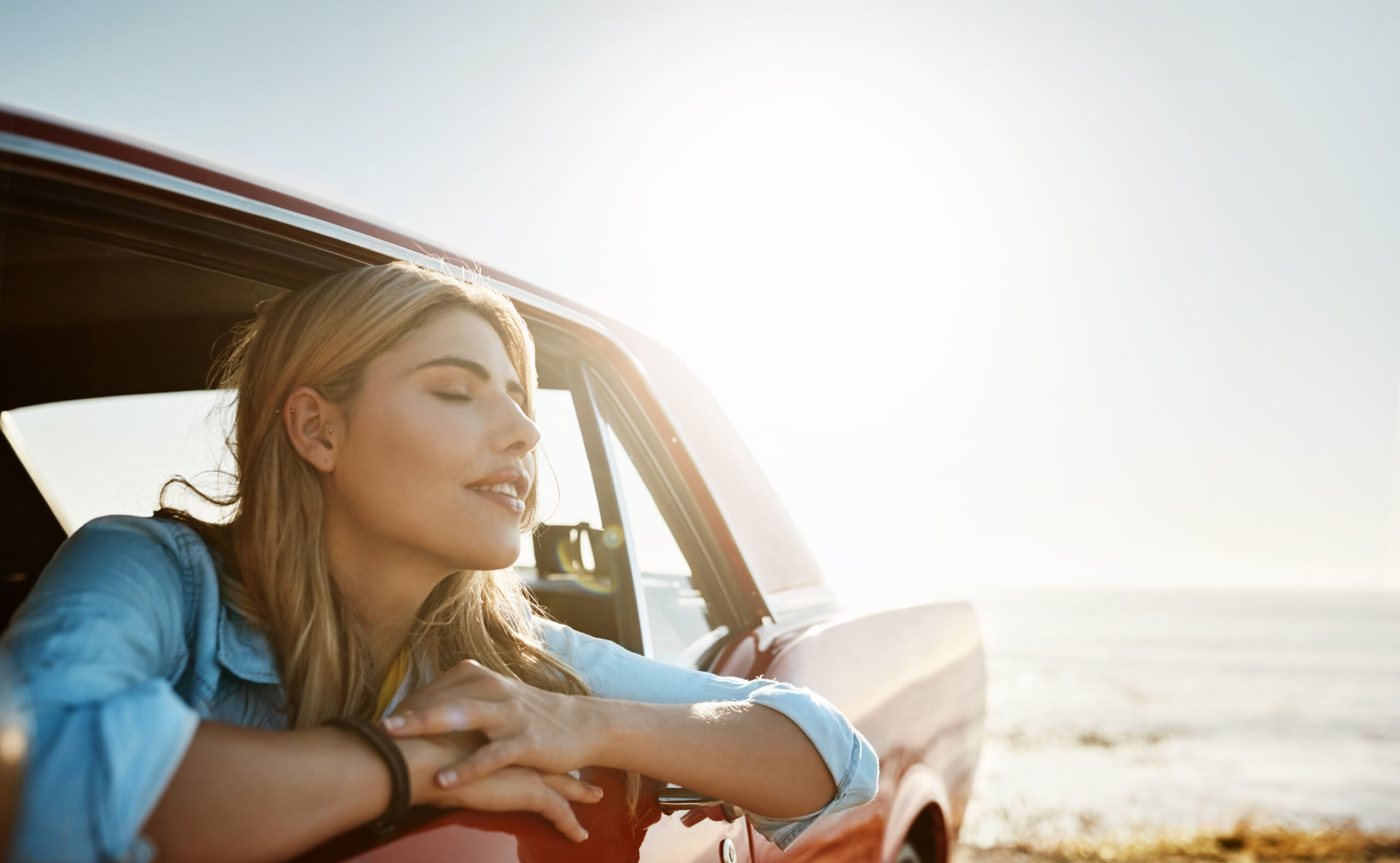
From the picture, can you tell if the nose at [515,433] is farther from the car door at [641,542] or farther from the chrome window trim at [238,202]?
the car door at [641,542]

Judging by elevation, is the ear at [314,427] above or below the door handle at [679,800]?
above

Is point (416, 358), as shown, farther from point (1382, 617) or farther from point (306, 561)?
point (1382, 617)

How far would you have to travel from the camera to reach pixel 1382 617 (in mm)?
46094

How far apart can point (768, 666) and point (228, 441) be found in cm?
118

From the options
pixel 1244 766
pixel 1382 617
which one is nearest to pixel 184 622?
pixel 1244 766

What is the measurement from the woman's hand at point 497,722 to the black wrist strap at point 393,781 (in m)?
0.05

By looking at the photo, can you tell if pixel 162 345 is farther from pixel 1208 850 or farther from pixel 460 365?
pixel 1208 850

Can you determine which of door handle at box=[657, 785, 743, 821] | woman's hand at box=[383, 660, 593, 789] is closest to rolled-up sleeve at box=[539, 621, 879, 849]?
door handle at box=[657, 785, 743, 821]

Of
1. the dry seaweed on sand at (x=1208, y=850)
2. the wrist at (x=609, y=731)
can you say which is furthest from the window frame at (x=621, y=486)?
the dry seaweed on sand at (x=1208, y=850)

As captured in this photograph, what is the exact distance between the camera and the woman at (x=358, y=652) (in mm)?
854

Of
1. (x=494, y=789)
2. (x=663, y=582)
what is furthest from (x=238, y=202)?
(x=663, y=582)

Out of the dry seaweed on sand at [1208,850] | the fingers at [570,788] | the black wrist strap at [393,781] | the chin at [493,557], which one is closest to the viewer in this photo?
the black wrist strap at [393,781]

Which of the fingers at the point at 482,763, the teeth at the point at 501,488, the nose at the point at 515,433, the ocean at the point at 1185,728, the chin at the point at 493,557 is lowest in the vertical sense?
the ocean at the point at 1185,728

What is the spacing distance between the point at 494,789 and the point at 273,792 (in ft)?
0.95
